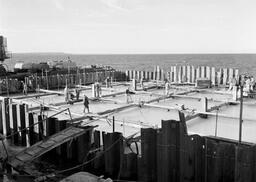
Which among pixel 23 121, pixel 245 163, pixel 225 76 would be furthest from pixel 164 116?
pixel 225 76

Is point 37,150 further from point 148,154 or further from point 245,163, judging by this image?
point 245,163

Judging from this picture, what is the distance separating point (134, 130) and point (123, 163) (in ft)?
11.8

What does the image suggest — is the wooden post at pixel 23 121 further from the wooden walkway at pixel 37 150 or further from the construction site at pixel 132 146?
the wooden walkway at pixel 37 150

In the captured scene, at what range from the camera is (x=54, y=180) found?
8250 millimetres

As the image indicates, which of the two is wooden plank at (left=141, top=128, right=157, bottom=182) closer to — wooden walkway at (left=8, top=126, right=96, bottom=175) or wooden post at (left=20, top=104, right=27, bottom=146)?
wooden walkway at (left=8, top=126, right=96, bottom=175)

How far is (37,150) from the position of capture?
8.44 meters

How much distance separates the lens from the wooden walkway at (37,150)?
8.14m

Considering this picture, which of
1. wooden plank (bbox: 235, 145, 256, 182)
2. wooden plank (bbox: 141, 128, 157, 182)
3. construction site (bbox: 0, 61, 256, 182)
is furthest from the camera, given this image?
wooden plank (bbox: 141, 128, 157, 182)

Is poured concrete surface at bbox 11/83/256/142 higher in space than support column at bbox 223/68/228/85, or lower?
lower

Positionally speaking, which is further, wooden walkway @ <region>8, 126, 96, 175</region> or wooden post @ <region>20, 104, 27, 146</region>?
wooden post @ <region>20, 104, 27, 146</region>

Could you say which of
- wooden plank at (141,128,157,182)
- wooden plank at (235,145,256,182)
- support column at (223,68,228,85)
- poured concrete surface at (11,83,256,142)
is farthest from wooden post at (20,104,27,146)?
support column at (223,68,228,85)

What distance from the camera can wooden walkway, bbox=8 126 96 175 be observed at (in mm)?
8141

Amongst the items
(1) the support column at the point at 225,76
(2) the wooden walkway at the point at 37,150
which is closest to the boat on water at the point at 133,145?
(2) the wooden walkway at the point at 37,150

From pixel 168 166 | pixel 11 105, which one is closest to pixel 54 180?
pixel 168 166
